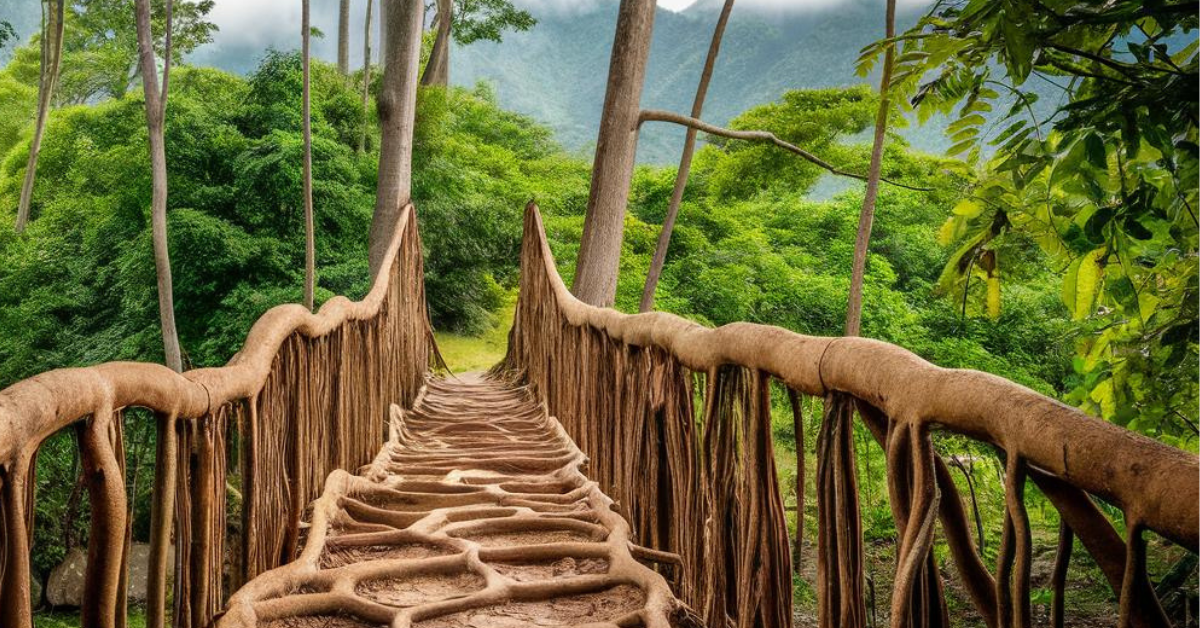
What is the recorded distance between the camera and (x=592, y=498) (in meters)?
2.84

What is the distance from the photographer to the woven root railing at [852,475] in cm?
77

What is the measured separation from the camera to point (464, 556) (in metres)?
2.28

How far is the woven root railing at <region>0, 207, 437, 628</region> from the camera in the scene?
0.98 meters

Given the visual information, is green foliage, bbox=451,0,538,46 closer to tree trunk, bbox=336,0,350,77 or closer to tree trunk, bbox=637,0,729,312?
tree trunk, bbox=336,0,350,77

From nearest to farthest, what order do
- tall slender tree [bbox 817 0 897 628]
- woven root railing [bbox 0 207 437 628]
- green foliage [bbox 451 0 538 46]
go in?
woven root railing [bbox 0 207 437 628]
tall slender tree [bbox 817 0 897 628]
green foliage [bbox 451 0 538 46]

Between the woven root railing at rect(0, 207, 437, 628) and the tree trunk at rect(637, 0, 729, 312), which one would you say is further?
the tree trunk at rect(637, 0, 729, 312)

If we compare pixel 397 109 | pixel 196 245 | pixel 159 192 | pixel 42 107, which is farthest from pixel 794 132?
pixel 42 107

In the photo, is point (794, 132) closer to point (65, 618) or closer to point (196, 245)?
point (196, 245)

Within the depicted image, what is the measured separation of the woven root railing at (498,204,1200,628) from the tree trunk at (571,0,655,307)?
3903 millimetres

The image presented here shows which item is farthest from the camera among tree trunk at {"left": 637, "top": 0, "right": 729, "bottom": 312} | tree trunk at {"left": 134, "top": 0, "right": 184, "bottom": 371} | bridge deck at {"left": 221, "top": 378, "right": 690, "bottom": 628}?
tree trunk at {"left": 134, "top": 0, "right": 184, "bottom": 371}

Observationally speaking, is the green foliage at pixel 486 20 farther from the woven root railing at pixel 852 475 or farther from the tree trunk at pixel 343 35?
the woven root railing at pixel 852 475

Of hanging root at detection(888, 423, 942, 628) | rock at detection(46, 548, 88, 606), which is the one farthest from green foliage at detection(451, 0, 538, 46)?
hanging root at detection(888, 423, 942, 628)

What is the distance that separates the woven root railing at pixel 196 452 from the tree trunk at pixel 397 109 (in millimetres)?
5076

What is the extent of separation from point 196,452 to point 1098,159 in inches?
58.0
